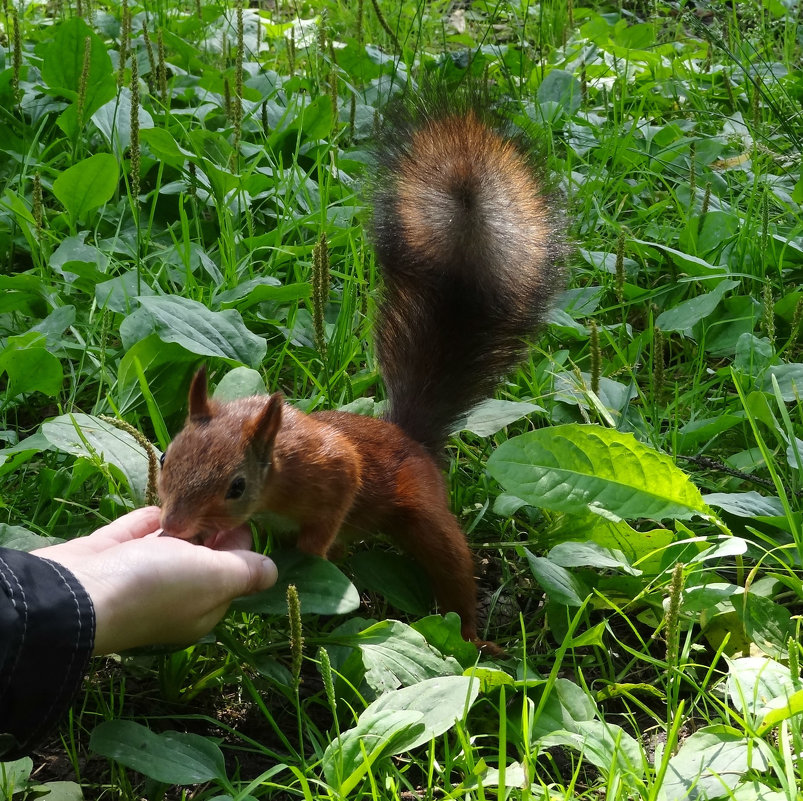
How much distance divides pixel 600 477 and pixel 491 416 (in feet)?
0.80

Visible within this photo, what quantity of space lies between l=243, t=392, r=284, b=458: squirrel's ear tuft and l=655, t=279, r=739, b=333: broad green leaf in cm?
83

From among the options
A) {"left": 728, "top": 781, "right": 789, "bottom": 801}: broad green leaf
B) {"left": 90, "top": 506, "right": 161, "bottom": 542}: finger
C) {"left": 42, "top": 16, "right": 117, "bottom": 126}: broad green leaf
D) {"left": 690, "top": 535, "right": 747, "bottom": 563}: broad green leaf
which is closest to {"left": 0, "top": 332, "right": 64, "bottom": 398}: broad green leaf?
{"left": 90, "top": 506, "right": 161, "bottom": 542}: finger

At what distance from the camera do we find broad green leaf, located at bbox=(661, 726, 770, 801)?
1.04 meters

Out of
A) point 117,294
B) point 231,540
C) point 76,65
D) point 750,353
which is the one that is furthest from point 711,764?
point 76,65

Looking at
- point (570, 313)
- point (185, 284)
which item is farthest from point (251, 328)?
point (570, 313)

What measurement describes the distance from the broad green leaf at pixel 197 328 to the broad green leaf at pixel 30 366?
112mm

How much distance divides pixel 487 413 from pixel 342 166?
3.09ft

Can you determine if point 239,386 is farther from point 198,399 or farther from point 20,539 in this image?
point 20,539

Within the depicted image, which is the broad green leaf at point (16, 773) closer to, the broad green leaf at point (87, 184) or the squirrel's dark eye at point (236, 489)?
the squirrel's dark eye at point (236, 489)

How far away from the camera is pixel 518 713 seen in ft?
4.11

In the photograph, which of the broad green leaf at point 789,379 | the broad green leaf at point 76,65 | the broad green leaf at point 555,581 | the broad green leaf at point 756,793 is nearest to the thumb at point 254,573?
the broad green leaf at point 555,581

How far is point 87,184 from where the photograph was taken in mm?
1938

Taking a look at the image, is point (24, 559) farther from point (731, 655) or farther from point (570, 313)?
point (570, 313)

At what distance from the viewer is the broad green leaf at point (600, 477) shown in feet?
4.56
